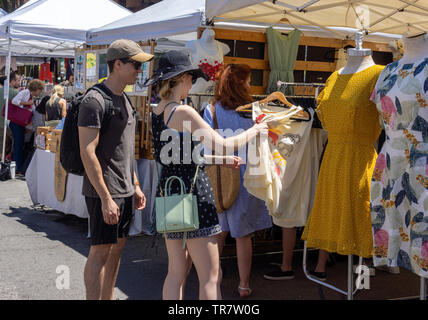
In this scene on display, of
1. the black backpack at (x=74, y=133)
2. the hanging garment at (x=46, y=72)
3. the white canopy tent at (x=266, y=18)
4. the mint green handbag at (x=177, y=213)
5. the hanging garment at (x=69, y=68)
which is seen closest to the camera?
the mint green handbag at (x=177, y=213)

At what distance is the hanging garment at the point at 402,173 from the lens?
332 cm

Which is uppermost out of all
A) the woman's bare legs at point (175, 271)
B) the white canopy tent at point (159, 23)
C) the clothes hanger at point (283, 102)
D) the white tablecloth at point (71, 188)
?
the white canopy tent at point (159, 23)

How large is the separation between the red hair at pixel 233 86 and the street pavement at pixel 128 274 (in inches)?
53.9

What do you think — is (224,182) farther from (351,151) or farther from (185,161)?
(185,161)

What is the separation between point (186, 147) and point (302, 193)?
1853 millimetres

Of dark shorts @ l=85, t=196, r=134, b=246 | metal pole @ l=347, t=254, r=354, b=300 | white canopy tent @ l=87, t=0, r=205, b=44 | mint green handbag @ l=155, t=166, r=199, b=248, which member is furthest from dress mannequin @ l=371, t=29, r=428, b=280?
white canopy tent @ l=87, t=0, r=205, b=44

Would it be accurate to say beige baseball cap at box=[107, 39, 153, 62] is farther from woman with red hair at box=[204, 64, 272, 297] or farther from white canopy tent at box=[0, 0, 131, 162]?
white canopy tent at box=[0, 0, 131, 162]

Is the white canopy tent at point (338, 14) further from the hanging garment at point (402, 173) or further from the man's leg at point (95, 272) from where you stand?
the man's leg at point (95, 272)

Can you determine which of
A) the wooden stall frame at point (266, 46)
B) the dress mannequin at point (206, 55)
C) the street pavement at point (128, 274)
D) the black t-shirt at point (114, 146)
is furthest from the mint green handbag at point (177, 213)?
the wooden stall frame at point (266, 46)

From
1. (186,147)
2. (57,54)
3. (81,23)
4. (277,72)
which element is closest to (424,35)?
(186,147)
